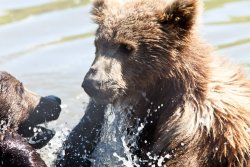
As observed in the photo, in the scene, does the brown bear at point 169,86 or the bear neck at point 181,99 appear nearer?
the brown bear at point 169,86

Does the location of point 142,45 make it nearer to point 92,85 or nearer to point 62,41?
point 92,85

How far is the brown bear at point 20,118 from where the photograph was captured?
8.18 meters

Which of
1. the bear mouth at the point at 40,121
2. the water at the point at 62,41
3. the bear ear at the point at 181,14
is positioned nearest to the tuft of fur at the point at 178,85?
the bear ear at the point at 181,14

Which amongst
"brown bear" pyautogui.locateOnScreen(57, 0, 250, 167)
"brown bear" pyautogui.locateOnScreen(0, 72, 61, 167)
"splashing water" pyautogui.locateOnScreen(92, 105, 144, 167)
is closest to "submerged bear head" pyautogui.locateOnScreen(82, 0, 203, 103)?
"brown bear" pyautogui.locateOnScreen(57, 0, 250, 167)

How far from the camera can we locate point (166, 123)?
7598 mm

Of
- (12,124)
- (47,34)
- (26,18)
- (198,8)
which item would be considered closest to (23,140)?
(12,124)

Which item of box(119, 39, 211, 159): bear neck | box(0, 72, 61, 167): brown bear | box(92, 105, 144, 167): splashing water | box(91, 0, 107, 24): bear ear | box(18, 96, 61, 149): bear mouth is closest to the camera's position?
box(119, 39, 211, 159): bear neck

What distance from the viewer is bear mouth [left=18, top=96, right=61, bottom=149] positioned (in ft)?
28.1

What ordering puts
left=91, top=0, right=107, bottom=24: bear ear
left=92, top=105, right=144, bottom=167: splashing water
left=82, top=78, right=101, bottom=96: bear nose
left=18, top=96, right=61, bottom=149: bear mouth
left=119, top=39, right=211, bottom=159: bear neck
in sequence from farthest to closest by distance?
left=18, top=96, right=61, bottom=149: bear mouth, left=92, top=105, right=144, bottom=167: splashing water, left=91, top=0, right=107, bottom=24: bear ear, left=119, top=39, right=211, bottom=159: bear neck, left=82, top=78, right=101, bottom=96: bear nose

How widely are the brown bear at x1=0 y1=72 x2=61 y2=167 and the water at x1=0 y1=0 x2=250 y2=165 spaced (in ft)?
4.26

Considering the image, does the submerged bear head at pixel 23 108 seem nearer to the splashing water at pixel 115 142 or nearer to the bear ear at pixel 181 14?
the splashing water at pixel 115 142

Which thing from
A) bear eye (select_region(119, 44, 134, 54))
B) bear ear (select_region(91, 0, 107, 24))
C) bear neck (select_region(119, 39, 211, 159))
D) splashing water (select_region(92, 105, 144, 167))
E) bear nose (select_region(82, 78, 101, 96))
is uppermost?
bear ear (select_region(91, 0, 107, 24))

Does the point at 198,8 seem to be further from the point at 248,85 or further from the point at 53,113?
the point at 53,113

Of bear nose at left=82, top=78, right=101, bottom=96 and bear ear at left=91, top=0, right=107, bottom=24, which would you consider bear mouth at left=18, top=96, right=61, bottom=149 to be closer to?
bear ear at left=91, top=0, right=107, bottom=24
